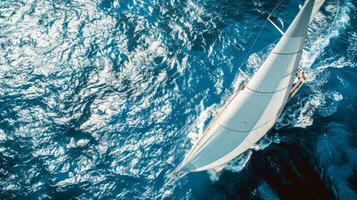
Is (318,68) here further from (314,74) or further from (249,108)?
(249,108)

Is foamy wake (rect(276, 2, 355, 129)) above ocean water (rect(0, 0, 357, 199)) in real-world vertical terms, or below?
below

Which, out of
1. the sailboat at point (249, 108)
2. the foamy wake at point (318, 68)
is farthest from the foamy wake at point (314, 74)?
the sailboat at point (249, 108)

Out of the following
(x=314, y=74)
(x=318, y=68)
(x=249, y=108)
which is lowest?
(x=318, y=68)

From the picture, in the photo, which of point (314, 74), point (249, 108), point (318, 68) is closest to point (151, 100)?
point (249, 108)

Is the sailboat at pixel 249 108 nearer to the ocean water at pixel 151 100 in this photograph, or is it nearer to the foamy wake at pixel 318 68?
the ocean water at pixel 151 100

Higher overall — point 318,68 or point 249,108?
point 249,108

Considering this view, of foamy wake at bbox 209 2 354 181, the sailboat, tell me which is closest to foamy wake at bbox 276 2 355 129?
foamy wake at bbox 209 2 354 181

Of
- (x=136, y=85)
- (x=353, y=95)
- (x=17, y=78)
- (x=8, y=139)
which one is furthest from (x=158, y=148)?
(x=353, y=95)

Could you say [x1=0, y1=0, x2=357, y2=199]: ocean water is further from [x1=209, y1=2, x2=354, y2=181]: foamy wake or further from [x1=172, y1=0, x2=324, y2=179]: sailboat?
[x1=172, y1=0, x2=324, y2=179]: sailboat
